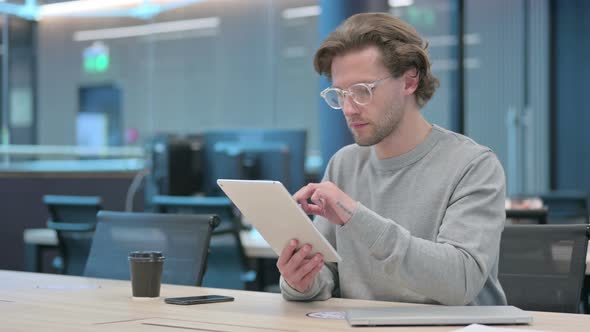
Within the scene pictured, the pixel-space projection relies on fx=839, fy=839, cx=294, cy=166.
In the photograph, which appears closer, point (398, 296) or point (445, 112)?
point (398, 296)

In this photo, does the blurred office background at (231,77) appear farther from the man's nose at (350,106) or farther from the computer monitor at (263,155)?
the man's nose at (350,106)

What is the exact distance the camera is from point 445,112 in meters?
7.56

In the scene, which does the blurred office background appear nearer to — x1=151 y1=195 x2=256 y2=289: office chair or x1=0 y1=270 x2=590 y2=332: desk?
x1=151 y1=195 x2=256 y2=289: office chair

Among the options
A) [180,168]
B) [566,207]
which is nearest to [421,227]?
[180,168]

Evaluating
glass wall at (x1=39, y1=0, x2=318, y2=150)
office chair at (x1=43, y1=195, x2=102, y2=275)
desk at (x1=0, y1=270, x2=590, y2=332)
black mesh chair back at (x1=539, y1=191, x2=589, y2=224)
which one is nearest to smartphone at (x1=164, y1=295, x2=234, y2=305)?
desk at (x1=0, y1=270, x2=590, y2=332)

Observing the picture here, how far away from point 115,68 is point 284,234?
7.63 m

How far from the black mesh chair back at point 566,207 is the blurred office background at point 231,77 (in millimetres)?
2167

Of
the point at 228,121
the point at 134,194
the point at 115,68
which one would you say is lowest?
the point at 134,194

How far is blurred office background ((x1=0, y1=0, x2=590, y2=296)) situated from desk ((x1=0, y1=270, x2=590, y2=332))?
5742mm

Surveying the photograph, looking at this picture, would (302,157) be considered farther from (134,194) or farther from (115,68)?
(115,68)

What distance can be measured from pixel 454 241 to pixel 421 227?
0.56 ft

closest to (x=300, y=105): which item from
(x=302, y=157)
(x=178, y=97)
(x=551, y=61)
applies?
(x=178, y=97)

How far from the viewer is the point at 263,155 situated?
505cm

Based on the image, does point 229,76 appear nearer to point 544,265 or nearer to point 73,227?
point 73,227
